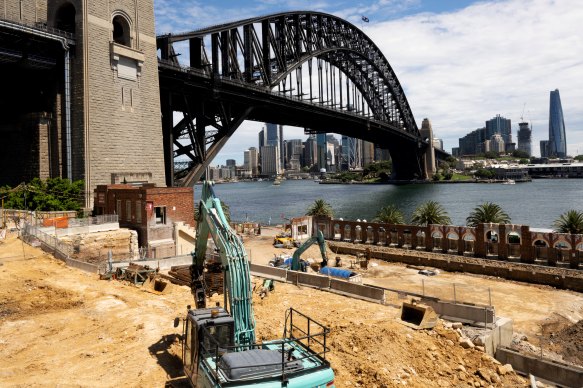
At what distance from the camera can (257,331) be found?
15.1 metres

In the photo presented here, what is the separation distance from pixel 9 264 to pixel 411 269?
23.4 m

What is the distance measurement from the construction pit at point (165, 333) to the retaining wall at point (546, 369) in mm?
800

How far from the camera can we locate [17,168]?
35.1 meters

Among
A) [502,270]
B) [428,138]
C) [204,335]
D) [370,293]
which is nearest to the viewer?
[204,335]

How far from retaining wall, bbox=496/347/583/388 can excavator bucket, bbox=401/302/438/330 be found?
7.78 ft

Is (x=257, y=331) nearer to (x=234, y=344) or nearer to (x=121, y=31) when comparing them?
(x=234, y=344)

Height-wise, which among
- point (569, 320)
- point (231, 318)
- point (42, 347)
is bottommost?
point (569, 320)

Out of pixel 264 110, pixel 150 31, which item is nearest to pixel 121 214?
pixel 150 31

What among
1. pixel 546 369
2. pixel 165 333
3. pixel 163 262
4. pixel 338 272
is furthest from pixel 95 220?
pixel 546 369

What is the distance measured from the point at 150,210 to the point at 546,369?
24.4 metres

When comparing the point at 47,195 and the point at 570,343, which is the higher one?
the point at 47,195

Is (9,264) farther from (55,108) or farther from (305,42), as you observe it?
(305,42)

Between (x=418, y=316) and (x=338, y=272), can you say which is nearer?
(x=418, y=316)

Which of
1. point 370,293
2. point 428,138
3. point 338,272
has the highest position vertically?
point 428,138
